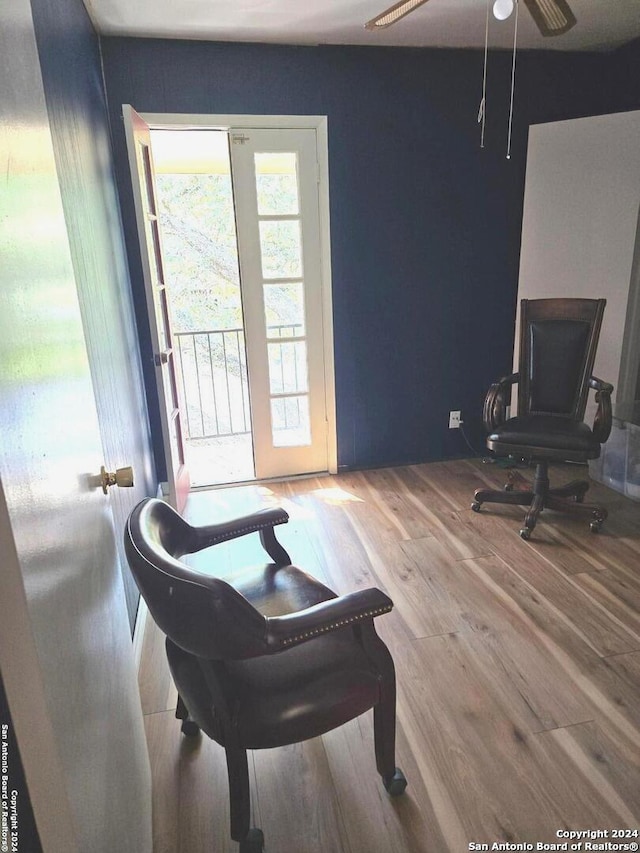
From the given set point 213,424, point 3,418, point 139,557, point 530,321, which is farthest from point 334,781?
point 213,424

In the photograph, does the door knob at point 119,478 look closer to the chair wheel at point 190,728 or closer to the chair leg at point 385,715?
the chair leg at point 385,715

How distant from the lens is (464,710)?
5.65 feet

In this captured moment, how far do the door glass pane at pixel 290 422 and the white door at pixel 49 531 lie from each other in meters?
2.35

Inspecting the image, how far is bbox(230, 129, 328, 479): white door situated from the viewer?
3.09 m

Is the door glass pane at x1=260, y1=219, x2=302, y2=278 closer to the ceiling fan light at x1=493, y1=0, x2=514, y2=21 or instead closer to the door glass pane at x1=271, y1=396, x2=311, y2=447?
the door glass pane at x1=271, y1=396, x2=311, y2=447

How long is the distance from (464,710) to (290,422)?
2.18m

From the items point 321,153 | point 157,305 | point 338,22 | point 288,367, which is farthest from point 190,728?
point 338,22

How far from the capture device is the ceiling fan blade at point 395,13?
5.96ft

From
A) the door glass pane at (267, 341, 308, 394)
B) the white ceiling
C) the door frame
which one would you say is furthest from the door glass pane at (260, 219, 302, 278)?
the white ceiling

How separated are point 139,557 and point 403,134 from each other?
299 cm

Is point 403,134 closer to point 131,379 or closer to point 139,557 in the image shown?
point 131,379

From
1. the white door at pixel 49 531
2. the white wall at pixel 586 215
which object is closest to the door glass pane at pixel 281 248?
the white wall at pixel 586 215

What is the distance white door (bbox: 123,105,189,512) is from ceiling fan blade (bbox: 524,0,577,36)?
166 cm

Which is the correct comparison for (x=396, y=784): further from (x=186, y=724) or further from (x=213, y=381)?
(x=213, y=381)
